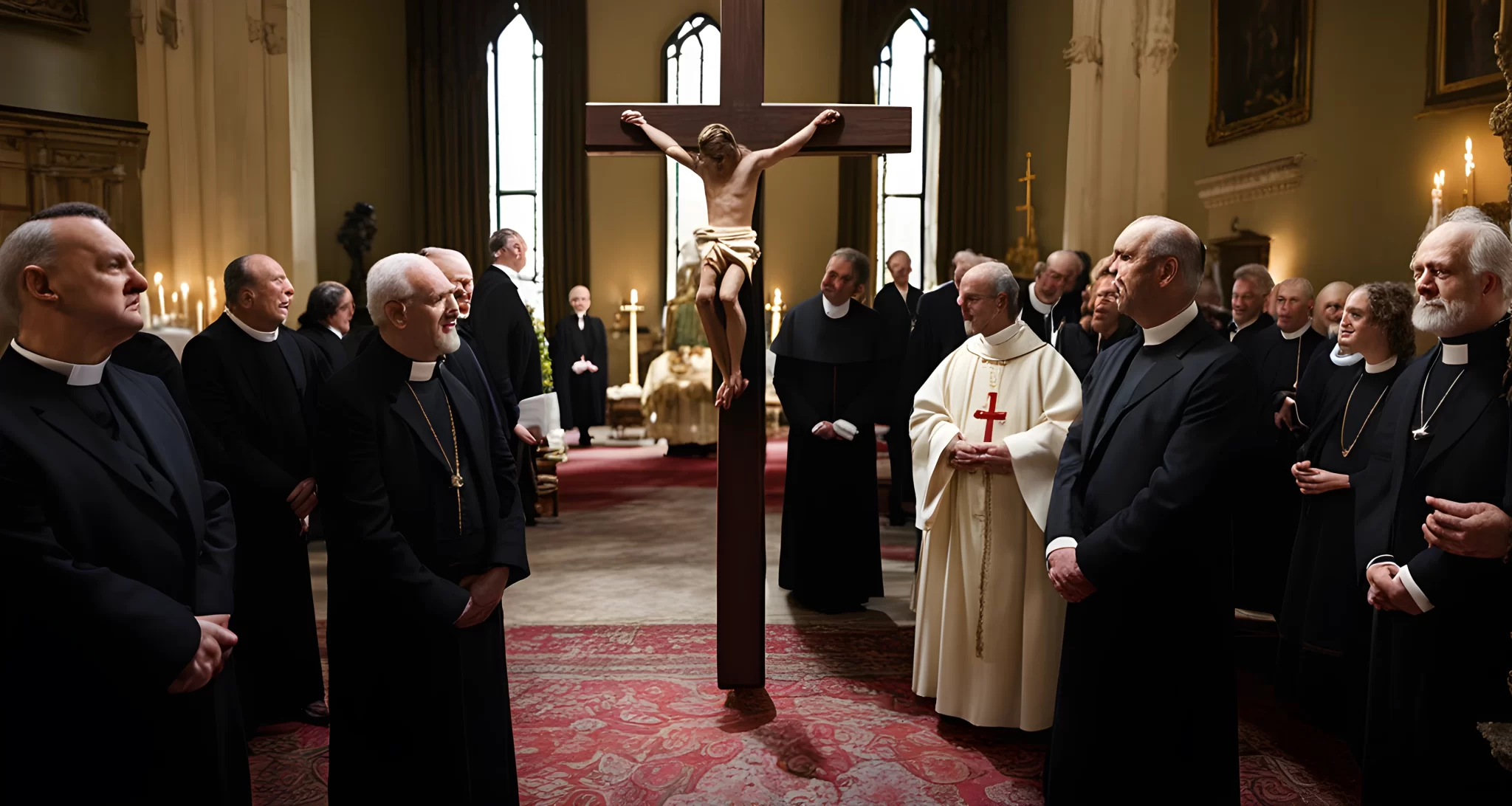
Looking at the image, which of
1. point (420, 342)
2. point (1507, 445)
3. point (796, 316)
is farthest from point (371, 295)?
point (796, 316)

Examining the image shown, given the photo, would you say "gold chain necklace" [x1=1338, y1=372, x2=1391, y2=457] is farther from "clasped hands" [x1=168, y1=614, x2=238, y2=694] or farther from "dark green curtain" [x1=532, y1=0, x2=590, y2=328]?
"dark green curtain" [x1=532, y1=0, x2=590, y2=328]

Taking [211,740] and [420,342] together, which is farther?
[420,342]

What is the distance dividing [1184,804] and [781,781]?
4.06 feet

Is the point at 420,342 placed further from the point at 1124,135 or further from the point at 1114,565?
the point at 1124,135

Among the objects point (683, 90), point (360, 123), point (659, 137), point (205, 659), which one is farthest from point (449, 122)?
point (205, 659)

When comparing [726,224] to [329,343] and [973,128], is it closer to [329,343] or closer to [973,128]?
[329,343]

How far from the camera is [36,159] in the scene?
9352mm

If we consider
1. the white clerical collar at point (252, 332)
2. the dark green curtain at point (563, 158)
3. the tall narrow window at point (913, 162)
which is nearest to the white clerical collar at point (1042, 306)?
the white clerical collar at point (252, 332)

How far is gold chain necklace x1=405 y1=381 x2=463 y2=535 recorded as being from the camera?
2635mm

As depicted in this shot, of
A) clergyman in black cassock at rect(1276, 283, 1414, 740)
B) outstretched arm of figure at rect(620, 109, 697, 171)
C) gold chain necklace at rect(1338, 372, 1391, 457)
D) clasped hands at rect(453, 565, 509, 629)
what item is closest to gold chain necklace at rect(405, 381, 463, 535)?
clasped hands at rect(453, 565, 509, 629)

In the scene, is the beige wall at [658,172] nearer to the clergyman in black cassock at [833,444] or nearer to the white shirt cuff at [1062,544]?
the clergyman in black cassock at [833,444]

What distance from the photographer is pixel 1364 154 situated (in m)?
7.73

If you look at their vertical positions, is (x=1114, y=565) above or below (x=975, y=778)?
above

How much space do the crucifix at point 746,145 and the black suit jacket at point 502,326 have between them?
2.25 metres
